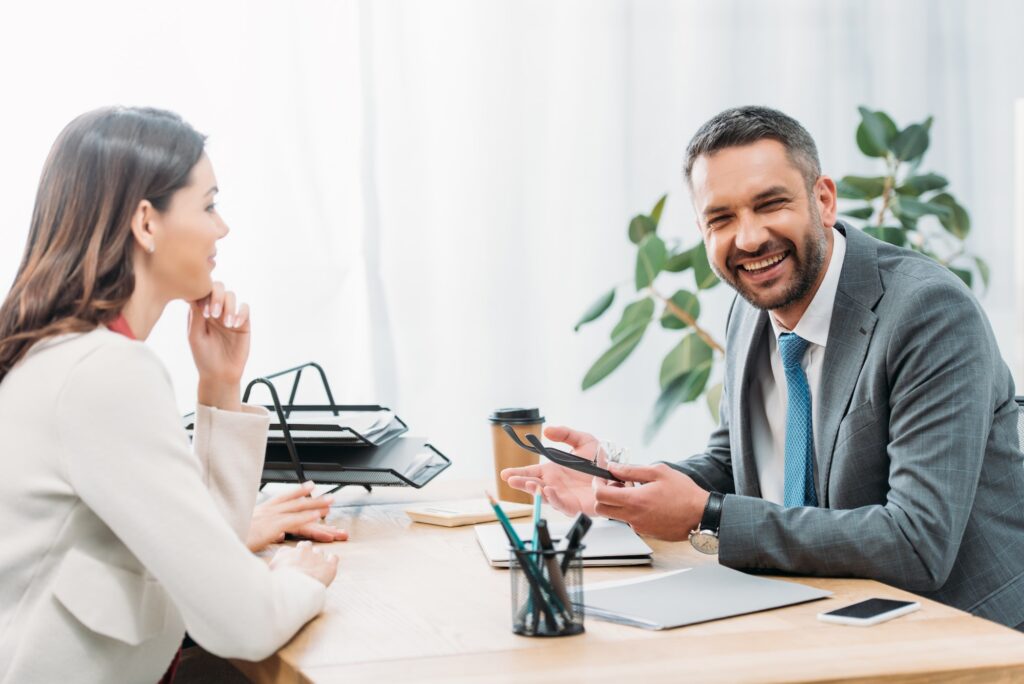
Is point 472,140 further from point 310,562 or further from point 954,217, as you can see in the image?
point 310,562

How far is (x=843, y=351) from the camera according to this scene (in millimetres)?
1451

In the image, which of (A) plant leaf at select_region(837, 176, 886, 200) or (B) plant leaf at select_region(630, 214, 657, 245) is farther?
(A) plant leaf at select_region(837, 176, 886, 200)

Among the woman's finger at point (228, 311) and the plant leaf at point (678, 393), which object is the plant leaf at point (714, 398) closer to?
the plant leaf at point (678, 393)

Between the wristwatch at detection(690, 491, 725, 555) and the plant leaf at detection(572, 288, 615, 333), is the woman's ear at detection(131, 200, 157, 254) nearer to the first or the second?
the wristwatch at detection(690, 491, 725, 555)

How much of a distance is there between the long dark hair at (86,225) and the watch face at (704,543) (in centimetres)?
75

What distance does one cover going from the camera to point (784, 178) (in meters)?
1.59

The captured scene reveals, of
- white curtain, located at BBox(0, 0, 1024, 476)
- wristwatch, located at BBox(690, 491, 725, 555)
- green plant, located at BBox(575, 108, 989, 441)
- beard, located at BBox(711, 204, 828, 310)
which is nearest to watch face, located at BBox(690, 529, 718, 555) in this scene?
wristwatch, located at BBox(690, 491, 725, 555)

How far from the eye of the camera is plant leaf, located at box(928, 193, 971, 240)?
3062 mm

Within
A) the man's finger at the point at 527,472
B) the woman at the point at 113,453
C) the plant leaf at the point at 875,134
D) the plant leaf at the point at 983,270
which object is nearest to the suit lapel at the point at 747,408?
the man's finger at the point at 527,472

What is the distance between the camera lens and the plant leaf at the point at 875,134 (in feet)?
9.78

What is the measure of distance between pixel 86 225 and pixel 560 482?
718 mm

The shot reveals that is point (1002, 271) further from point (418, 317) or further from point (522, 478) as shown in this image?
point (522, 478)

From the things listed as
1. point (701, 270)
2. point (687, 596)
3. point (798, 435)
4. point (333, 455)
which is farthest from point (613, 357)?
point (687, 596)

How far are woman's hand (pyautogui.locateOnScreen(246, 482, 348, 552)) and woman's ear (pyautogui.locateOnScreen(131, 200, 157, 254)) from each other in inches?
18.3
